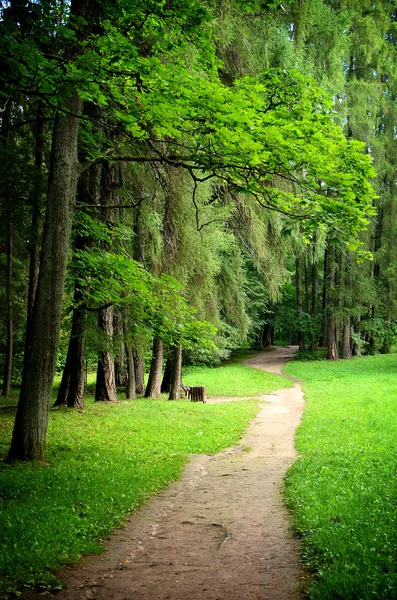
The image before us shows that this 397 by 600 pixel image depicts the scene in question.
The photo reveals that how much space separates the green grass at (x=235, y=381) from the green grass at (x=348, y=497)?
23.8ft

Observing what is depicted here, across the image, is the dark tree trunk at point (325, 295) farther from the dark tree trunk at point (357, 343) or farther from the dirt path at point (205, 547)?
the dirt path at point (205, 547)

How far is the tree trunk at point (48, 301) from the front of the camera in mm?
8047

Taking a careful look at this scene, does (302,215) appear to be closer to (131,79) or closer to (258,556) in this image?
(131,79)

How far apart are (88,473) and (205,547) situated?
2884 mm

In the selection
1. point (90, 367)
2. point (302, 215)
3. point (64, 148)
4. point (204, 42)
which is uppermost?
point (204, 42)

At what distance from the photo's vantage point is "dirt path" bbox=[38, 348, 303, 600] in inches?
177

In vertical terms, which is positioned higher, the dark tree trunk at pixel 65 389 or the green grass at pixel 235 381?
the dark tree trunk at pixel 65 389

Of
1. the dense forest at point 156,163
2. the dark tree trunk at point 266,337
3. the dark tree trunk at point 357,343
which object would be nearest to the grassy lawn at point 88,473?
the dense forest at point 156,163

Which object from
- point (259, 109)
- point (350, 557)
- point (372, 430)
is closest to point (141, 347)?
point (372, 430)

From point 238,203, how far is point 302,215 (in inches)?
272

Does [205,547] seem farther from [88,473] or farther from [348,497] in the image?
[88,473]

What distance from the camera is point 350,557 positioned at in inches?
178

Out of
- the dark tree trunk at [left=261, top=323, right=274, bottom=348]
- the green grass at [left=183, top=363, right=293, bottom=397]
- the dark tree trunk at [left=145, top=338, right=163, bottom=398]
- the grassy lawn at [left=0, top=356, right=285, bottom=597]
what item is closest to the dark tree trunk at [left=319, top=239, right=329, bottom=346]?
the dark tree trunk at [left=261, top=323, right=274, bottom=348]

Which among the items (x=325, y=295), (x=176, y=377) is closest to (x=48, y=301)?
(x=176, y=377)
